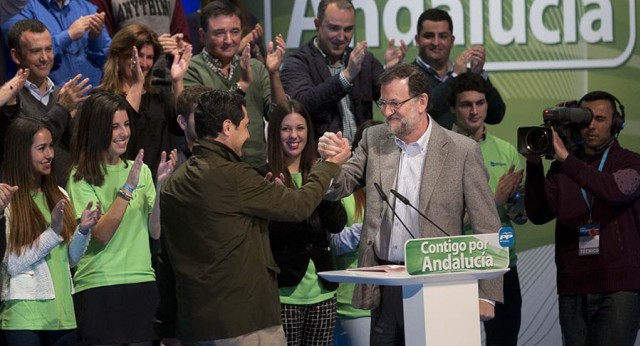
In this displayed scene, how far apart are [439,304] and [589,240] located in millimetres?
1730

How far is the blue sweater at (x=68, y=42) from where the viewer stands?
686 centimetres

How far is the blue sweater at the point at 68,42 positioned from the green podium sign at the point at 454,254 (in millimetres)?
3097

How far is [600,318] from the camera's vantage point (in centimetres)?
596

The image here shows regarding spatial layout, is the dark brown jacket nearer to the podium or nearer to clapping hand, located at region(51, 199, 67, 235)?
the podium

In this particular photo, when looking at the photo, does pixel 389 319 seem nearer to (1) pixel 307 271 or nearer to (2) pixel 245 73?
(1) pixel 307 271

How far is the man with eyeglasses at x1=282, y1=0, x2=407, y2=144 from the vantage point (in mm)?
7031

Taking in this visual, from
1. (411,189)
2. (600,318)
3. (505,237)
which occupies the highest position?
(411,189)

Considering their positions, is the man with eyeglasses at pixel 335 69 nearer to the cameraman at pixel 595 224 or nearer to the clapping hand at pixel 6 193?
the cameraman at pixel 595 224

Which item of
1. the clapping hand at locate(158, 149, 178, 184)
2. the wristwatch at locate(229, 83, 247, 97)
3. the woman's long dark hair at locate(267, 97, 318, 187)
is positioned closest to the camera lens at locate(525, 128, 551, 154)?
the woman's long dark hair at locate(267, 97, 318, 187)

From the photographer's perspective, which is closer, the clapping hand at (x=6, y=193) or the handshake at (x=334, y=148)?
the handshake at (x=334, y=148)

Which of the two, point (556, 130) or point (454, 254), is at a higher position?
point (556, 130)

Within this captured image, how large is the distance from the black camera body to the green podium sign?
137cm

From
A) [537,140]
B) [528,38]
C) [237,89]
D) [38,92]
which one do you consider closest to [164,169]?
[237,89]

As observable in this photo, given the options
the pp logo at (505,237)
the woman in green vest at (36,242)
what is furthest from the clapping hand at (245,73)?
the pp logo at (505,237)
